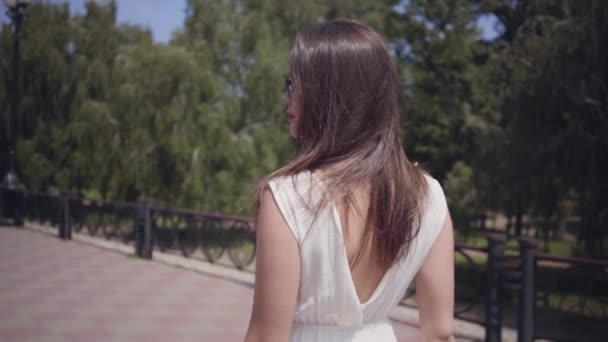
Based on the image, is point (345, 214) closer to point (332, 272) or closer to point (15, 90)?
point (332, 272)

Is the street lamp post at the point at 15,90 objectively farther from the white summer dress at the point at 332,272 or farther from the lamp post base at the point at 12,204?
the white summer dress at the point at 332,272

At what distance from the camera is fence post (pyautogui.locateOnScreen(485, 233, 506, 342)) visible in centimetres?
516

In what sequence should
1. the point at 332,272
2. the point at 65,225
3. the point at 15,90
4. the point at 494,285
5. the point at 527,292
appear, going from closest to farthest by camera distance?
the point at 332,272, the point at 527,292, the point at 494,285, the point at 65,225, the point at 15,90

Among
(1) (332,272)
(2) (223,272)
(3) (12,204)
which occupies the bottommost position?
(2) (223,272)

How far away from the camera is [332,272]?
118 cm

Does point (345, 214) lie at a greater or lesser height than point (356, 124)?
lesser

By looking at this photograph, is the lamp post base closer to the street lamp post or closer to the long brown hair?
the street lamp post

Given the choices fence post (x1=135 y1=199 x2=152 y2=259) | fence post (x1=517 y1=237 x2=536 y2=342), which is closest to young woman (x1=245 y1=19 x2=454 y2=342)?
fence post (x1=517 y1=237 x2=536 y2=342)

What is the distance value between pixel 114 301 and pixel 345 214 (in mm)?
6158

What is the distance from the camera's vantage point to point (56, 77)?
1830 cm

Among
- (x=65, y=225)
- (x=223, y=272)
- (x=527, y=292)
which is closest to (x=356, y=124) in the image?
(x=527, y=292)

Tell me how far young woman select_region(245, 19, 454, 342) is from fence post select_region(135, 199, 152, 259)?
9212 mm

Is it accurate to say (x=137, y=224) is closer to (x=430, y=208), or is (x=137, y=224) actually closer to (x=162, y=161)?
(x=162, y=161)

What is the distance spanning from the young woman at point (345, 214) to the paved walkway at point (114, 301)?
4.37 m
